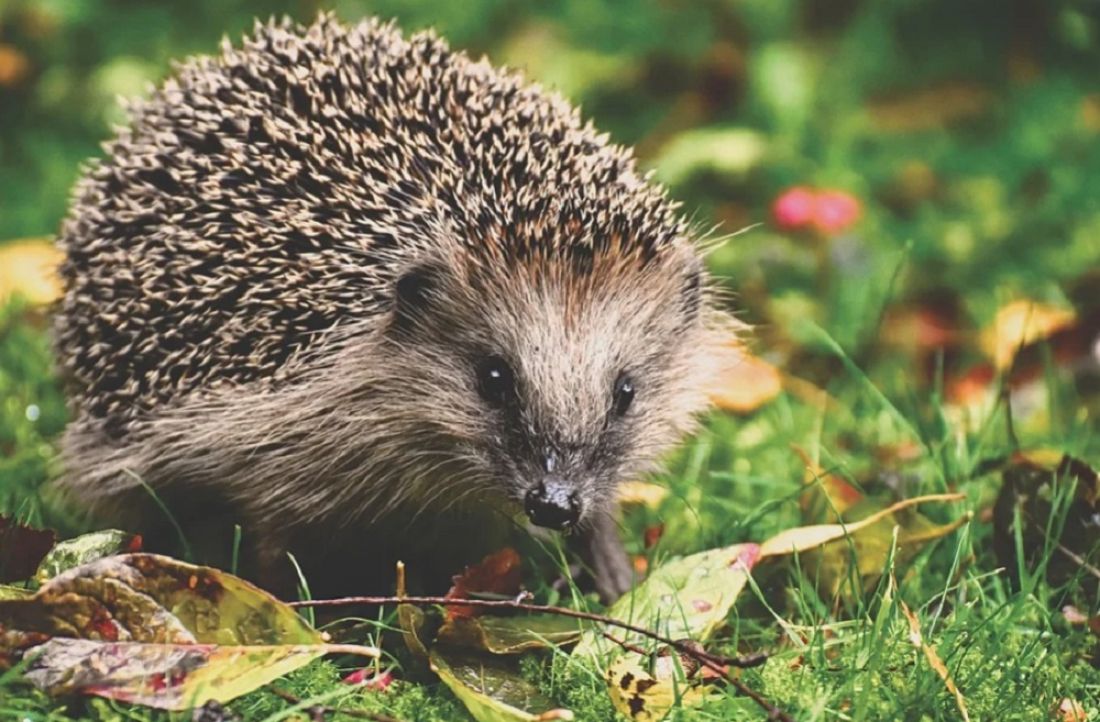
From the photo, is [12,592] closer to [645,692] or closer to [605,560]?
[645,692]

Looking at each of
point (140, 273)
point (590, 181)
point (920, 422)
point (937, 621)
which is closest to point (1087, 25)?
point (920, 422)

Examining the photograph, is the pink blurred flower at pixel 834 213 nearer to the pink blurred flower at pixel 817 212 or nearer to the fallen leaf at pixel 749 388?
the pink blurred flower at pixel 817 212

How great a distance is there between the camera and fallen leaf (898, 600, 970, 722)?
2320 mm

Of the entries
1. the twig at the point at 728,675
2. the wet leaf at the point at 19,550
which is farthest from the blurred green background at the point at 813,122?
the wet leaf at the point at 19,550

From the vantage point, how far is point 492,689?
2.47 metres

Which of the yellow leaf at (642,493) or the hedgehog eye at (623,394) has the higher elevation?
the hedgehog eye at (623,394)

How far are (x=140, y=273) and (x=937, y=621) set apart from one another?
181 centimetres

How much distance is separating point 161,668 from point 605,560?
46.3 inches

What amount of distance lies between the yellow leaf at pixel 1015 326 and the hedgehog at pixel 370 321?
1.51m

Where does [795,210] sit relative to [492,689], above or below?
above

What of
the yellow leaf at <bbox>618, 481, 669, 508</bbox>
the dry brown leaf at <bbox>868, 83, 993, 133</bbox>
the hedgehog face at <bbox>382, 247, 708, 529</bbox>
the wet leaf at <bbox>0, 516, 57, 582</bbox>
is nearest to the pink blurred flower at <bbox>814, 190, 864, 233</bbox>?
the dry brown leaf at <bbox>868, 83, 993, 133</bbox>

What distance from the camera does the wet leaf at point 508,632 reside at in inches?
100

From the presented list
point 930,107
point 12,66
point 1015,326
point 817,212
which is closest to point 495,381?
point 1015,326

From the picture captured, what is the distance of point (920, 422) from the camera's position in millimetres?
3375
